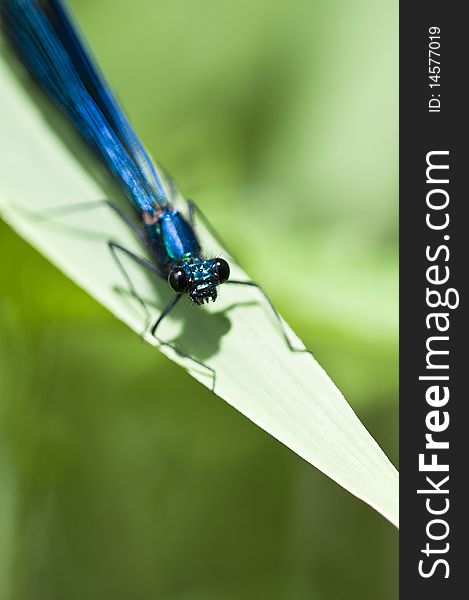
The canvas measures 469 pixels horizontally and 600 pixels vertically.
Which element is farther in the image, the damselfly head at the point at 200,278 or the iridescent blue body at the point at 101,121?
the iridescent blue body at the point at 101,121

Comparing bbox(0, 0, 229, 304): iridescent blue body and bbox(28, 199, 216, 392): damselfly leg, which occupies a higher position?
bbox(0, 0, 229, 304): iridescent blue body

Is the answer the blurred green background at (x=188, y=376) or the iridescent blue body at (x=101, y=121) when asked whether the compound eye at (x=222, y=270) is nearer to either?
the iridescent blue body at (x=101, y=121)

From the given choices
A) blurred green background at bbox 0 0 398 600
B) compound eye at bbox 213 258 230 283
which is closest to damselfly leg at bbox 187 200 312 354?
compound eye at bbox 213 258 230 283

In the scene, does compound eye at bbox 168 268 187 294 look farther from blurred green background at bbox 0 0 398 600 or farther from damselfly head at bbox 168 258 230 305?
blurred green background at bbox 0 0 398 600

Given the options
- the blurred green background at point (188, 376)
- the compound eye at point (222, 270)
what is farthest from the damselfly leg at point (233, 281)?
the blurred green background at point (188, 376)

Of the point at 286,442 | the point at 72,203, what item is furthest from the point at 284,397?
the point at 72,203

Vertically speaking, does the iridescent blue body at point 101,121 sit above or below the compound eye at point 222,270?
above

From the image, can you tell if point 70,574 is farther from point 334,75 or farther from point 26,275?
point 334,75
